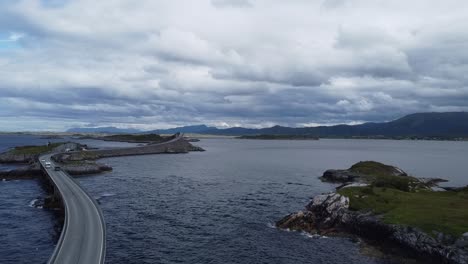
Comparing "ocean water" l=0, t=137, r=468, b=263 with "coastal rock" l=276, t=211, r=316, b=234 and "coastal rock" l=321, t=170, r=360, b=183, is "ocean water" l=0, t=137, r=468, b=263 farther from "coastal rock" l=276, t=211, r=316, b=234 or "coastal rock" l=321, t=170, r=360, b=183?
"coastal rock" l=321, t=170, r=360, b=183

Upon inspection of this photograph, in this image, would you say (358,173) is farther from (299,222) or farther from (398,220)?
(398,220)

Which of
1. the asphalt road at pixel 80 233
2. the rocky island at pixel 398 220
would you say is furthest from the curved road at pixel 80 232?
the rocky island at pixel 398 220

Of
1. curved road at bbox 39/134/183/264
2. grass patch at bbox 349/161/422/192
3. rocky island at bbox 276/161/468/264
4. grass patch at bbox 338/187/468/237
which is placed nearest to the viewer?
curved road at bbox 39/134/183/264

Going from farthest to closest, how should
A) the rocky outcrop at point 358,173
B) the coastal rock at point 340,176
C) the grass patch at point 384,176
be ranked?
the rocky outcrop at point 358,173 < the coastal rock at point 340,176 < the grass patch at point 384,176

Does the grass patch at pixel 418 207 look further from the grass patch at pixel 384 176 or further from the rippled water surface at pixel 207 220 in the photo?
the rippled water surface at pixel 207 220

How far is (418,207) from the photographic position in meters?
55.5

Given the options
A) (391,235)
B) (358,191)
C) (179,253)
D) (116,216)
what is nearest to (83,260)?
(179,253)

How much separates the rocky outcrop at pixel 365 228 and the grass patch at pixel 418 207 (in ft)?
4.57

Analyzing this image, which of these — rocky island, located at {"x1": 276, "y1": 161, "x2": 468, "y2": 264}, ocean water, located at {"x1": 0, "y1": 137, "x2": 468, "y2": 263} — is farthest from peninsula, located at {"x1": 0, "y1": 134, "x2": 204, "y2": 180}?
rocky island, located at {"x1": 276, "y1": 161, "x2": 468, "y2": 264}

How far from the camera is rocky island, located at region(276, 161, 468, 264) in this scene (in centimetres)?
4250

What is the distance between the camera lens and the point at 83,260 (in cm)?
3669

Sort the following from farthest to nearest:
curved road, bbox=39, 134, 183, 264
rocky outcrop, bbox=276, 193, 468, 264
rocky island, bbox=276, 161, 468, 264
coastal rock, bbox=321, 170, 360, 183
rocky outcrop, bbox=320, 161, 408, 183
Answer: rocky outcrop, bbox=320, 161, 408, 183 < coastal rock, bbox=321, 170, 360, 183 < rocky island, bbox=276, 161, 468, 264 < rocky outcrop, bbox=276, 193, 468, 264 < curved road, bbox=39, 134, 183, 264

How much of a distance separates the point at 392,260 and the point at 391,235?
6.43 meters

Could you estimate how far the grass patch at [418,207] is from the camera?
45750mm
